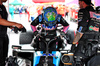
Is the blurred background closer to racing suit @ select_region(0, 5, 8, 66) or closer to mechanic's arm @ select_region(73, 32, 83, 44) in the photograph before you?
mechanic's arm @ select_region(73, 32, 83, 44)

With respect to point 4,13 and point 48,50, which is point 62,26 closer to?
point 48,50

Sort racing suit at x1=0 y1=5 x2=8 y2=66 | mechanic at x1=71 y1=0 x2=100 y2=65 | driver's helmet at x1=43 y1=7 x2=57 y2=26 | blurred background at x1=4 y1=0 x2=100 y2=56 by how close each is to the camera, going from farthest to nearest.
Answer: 1. blurred background at x1=4 y1=0 x2=100 y2=56
2. mechanic at x1=71 y1=0 x2=100 y2=65
3. driver's helmet at x1=43 y1=7 x2=57 y2=26
4. racing suit at x1=0 y1=5 x2=8 y2=66

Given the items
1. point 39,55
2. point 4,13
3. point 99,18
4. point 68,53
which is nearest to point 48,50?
point 39,55

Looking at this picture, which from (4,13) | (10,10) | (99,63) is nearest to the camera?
(4,13)

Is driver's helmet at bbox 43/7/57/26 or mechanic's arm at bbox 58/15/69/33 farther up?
driver's helmet at bbox 43/7/57/26

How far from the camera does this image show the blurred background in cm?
279

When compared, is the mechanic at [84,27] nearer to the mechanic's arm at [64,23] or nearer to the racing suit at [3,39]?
the mechanic's arm at [64,23]

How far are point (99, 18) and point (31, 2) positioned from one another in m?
1.27

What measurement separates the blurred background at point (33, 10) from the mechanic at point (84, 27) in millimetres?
200

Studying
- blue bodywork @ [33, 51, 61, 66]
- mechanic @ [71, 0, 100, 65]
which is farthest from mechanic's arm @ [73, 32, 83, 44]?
blue bodywork @ [33, 51, 61, 66]

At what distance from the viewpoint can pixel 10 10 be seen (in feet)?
9.34

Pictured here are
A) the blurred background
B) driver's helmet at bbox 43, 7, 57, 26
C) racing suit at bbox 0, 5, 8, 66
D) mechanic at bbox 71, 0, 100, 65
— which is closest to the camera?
racing suit at bbox 0, 5, 8, 66

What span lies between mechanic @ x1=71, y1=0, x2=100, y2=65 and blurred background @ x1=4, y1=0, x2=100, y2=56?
0.66ft

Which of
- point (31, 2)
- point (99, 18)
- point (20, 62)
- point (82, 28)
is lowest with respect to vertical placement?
point (20, 62)
